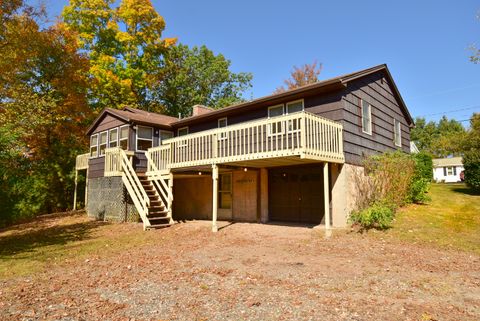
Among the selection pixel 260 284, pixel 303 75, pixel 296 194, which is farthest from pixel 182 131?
pixel 303 75

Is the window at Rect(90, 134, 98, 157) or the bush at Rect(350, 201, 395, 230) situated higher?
the window at Rect(90, 134, 98, 157)

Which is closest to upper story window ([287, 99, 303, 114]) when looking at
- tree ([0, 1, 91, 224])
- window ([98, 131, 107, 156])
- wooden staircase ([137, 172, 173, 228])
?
wooden staircase ([137, 172, 173, 228])

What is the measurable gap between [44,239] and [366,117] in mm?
14862

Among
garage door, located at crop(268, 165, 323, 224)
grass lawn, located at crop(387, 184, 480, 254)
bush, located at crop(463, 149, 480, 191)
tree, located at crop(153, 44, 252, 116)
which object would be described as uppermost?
tree, located at crop(153, 44, 252, 116)

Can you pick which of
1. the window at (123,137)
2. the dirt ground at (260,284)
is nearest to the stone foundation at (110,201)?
the window at (123,137)

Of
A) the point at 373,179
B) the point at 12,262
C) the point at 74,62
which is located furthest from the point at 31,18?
the point at 373,179

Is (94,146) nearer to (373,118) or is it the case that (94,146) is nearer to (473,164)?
(373,118)

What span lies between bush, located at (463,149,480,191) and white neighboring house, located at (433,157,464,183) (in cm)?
3056

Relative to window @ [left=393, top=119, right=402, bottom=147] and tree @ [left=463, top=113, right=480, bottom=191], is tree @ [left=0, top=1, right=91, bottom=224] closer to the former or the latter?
window @ [left=393, top=119, right=402, bottom=147]

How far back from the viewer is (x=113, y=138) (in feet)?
65.1

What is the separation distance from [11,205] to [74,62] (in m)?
12.0

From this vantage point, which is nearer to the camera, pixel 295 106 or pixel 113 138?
pixel 295 106

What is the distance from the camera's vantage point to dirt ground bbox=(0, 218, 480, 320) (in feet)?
15.9

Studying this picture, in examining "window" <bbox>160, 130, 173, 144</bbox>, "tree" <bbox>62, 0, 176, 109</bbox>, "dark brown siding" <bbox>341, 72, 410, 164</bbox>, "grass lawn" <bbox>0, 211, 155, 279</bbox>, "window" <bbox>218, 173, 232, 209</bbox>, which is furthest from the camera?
"tree" <bbox>62, 0, 176, 109</bbox>
